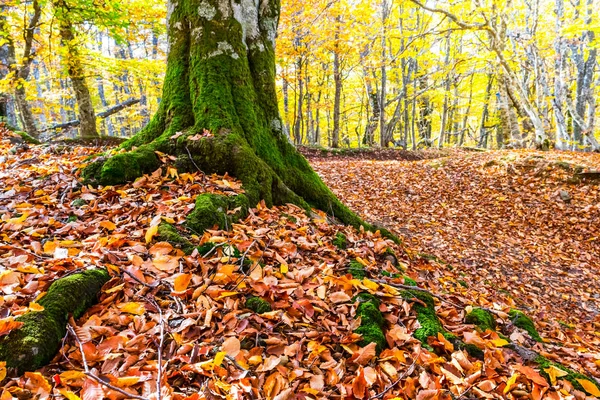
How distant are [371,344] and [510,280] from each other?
4268mm

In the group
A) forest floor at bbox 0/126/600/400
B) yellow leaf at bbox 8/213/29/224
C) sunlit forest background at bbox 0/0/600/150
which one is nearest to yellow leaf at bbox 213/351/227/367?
forest floor at bbox 0/126/600/400

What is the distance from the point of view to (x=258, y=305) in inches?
81.7

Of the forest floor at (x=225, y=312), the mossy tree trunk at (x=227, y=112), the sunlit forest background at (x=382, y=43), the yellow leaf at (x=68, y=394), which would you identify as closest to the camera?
the yellow leaf at (x=68, y=394)

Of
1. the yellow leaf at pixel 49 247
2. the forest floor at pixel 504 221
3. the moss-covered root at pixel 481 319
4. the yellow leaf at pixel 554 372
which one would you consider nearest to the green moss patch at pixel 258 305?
the yellow leaf at pixel 49 247

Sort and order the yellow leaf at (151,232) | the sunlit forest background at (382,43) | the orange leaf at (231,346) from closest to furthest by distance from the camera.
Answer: the orange leaf at (231,346) < the yellow leaf at (151,232) < the sunlit forest background at (382,43)

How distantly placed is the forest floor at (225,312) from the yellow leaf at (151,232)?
0.01 meters

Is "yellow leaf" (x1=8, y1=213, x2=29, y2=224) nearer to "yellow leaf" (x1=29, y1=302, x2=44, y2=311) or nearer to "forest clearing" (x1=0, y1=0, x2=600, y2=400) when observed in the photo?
"forest clearing" (x1=0, y1=0, x2=600, y2=400)

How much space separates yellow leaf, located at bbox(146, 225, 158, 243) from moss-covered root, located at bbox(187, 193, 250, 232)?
0.95 ft

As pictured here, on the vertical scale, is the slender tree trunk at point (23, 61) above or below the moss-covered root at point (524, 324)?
above

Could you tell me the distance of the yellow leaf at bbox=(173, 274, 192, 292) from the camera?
1993 mm

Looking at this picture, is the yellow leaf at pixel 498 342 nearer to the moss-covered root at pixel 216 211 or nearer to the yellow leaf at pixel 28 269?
the moss-covered root at pixel 216 211

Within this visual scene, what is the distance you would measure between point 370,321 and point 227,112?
9.35 feet

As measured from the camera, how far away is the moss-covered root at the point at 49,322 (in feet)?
4.74

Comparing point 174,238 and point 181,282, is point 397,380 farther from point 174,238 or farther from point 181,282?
point 174,238
